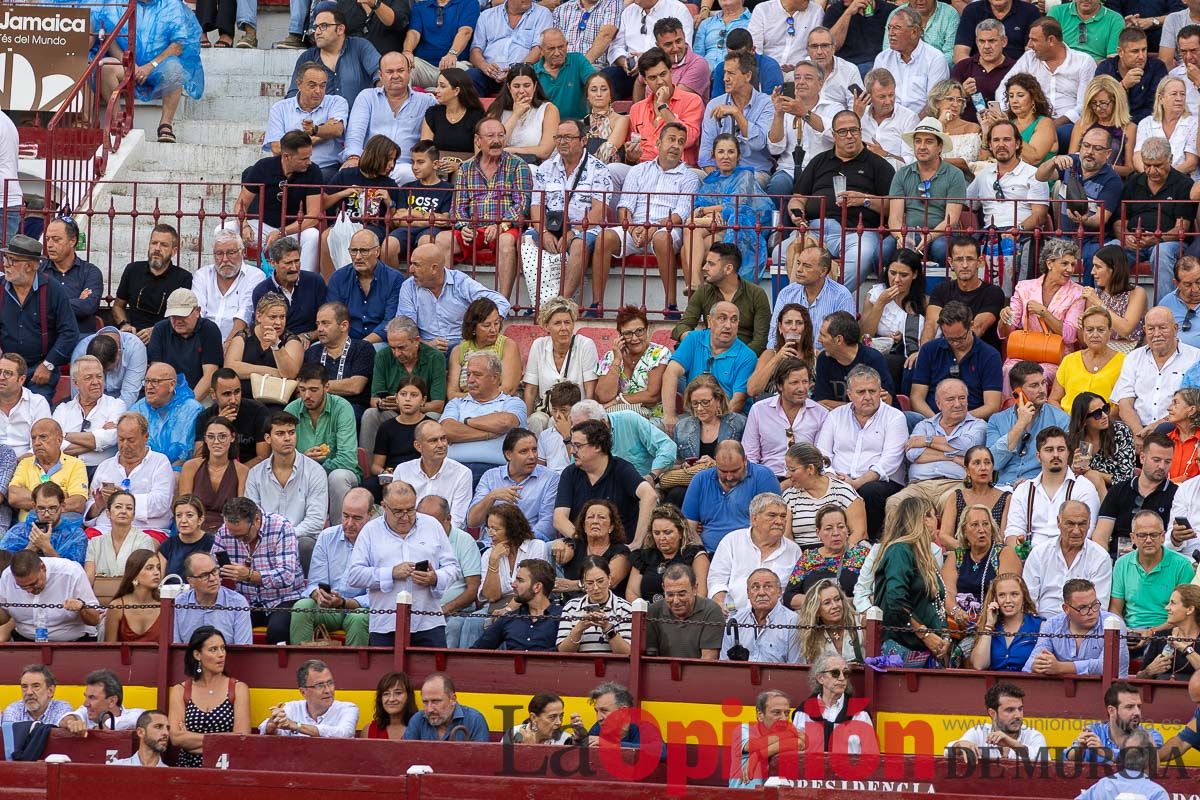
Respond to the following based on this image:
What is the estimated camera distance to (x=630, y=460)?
1681cm

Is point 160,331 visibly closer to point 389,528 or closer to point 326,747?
point 389,528

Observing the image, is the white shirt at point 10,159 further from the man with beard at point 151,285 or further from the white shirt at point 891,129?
the white shirt at point 891,129

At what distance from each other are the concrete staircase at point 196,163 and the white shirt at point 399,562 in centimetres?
400

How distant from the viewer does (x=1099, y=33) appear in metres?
20.8

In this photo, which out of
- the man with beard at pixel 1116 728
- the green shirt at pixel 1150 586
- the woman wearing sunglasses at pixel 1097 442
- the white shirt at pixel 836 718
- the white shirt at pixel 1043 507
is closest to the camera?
the man with beard at pixel 1116 728

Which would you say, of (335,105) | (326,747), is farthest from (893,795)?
(335,105)

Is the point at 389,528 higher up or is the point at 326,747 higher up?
the point at 389,528

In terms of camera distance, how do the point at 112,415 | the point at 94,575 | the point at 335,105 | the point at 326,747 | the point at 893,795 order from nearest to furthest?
the point at 893,795, the point at 326,747, the point at 94,575, the point at 112,415, the point at 335,105

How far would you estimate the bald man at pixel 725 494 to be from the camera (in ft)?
52.3

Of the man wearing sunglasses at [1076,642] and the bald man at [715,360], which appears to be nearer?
the man wearing sunglasses at [1076,642]

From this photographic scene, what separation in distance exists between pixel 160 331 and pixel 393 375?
174cm

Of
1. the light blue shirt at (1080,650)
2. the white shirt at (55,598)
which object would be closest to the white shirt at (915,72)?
the light blue shirt at (1080,650)

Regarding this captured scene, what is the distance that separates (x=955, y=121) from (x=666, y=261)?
2718 millimetres

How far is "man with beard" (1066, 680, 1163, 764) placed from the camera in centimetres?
1345
